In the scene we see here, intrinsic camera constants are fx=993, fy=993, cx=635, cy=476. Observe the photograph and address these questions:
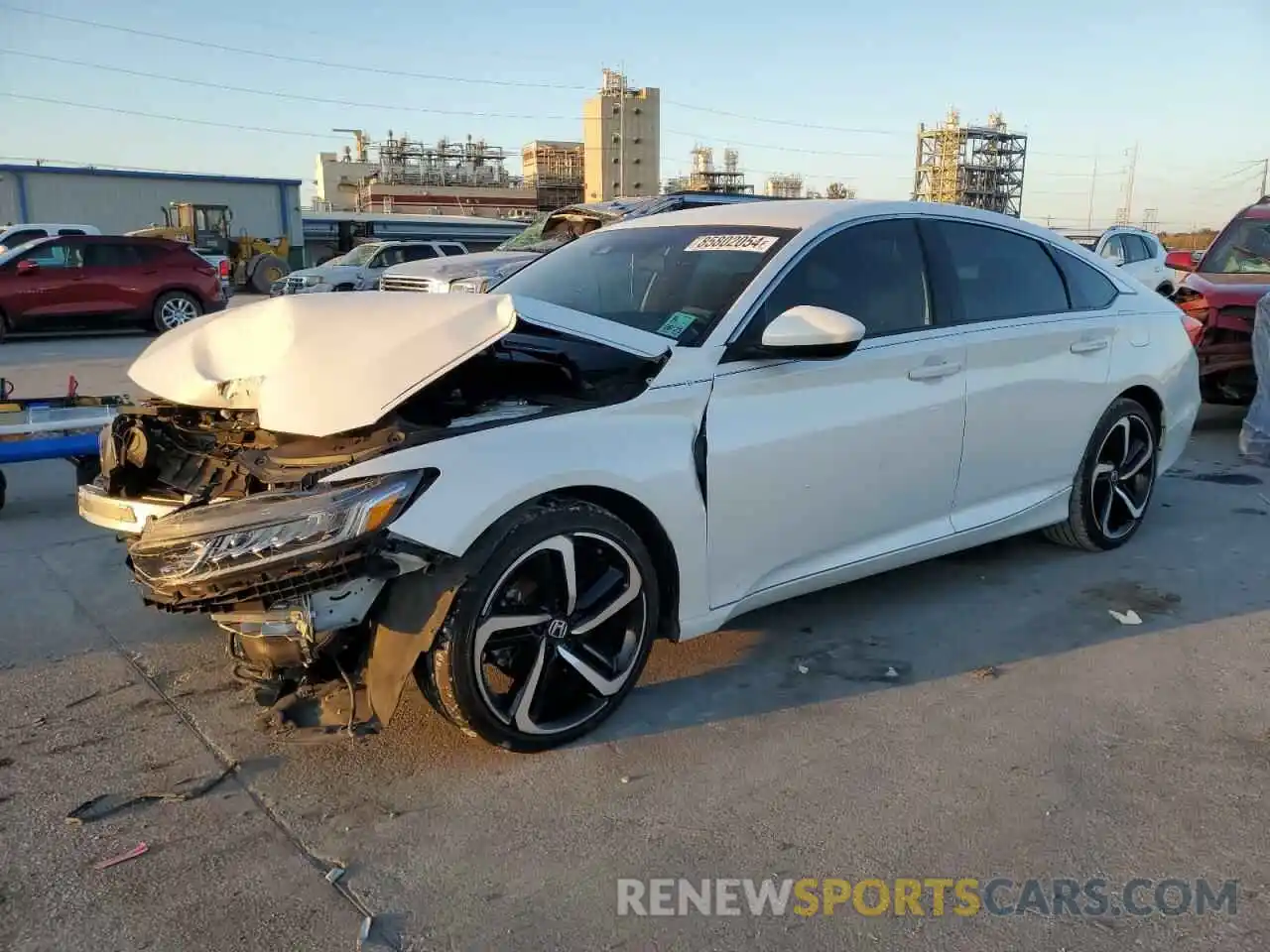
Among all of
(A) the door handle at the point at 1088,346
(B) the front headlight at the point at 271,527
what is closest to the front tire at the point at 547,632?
(B) the front headlight at the point at 271,527

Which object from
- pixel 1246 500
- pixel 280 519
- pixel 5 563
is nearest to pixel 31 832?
pixel 280 519

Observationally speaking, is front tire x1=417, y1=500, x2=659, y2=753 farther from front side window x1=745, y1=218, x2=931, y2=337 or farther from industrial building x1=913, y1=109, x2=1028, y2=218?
industrial building x1=913, y1=109, x2=1028, y2=218

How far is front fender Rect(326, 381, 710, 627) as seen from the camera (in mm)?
2697

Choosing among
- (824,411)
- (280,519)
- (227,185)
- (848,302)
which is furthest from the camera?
(227,185)

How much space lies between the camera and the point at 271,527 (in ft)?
8.50

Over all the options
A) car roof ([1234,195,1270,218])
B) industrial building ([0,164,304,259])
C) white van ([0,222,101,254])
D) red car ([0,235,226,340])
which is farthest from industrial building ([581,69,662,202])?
car roof ([1234,195,1270,218])

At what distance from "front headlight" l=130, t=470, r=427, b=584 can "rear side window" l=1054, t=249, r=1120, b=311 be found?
3398 mm

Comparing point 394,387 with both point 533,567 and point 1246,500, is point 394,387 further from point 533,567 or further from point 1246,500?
point 1246,500

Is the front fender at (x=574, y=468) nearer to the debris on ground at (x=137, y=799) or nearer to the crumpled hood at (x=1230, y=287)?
the debris on ground at (x=137, y=799)

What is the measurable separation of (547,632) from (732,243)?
1701 millimetres

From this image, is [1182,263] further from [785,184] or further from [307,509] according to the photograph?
[785,184]

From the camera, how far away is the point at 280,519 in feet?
8.51

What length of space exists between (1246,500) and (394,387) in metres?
5.48

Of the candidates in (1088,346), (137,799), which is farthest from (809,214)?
(137,799)
